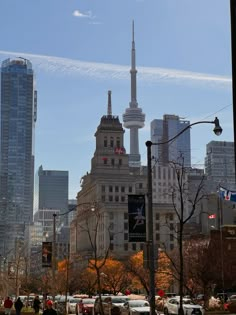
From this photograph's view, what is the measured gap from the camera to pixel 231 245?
3681 inches

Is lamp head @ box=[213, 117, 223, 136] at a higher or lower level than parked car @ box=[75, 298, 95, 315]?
higher

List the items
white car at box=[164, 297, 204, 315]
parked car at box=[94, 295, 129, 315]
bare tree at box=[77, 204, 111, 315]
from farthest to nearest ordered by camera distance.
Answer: white car at box=[164, 297, 204, 315] → bare tree at box=[77, 204, 111, 315] → parked car at box=[94, 295, 129, 315]

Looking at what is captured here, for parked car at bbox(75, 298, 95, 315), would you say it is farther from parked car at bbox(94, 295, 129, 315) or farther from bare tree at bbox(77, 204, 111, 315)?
bare tree at bbox(77, 204, 111, 315)

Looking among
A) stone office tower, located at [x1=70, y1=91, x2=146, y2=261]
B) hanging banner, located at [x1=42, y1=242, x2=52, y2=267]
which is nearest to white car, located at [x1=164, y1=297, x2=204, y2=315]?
hanging banner, located at [x1=42, y1=242, x2=52, y2=267]

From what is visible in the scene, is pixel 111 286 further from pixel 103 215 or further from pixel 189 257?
pixel 103 215

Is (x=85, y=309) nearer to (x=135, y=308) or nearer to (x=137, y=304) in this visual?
(x=137, y=304)

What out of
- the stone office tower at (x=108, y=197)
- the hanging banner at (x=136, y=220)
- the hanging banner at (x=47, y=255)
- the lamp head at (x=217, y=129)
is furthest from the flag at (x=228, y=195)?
the stone office tower at (x=108, y=197)

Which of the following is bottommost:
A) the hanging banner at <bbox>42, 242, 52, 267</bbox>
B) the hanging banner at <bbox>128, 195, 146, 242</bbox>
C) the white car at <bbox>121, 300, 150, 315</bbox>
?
the white car at <bbox>121, 300, 150, 315</bbox>

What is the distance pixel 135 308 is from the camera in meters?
41.5

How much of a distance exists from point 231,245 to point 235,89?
74801mm

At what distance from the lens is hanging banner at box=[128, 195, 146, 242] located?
2636cm

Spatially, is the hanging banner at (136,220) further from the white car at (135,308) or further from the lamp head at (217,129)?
the white car at (135,308)

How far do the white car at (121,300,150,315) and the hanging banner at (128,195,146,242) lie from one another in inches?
610

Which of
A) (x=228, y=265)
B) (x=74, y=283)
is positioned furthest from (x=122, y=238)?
(x=228, y=265)
